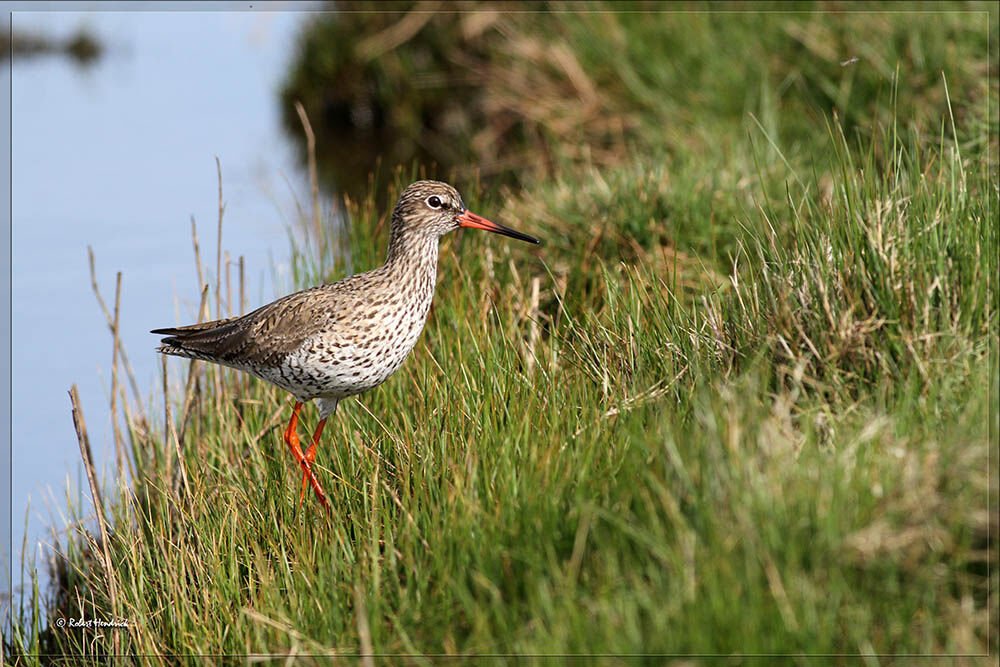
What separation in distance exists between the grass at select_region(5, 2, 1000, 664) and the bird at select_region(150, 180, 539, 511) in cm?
30

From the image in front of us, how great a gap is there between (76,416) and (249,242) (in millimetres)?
6993

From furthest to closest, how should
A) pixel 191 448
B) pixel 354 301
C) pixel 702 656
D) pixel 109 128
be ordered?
pixel 109 128 → pixel 191 448 → pixel 354 301 → pixel 702 656

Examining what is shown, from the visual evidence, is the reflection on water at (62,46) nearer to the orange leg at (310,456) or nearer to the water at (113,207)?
the water at (113,207)

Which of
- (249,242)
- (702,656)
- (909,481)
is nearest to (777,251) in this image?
(909,481)

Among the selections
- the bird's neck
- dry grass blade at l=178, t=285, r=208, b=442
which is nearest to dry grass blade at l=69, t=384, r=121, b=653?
dry grass blade at l=178, t=285, r=208, b=442

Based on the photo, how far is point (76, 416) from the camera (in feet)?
17.0

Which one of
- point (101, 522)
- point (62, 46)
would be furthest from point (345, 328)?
point (62, 46)

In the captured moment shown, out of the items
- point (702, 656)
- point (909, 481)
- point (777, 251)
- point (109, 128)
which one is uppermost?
point (109, 128)

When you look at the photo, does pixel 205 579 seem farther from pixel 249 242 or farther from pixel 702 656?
pixel 249 242

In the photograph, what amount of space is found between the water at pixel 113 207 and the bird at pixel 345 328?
112 cm

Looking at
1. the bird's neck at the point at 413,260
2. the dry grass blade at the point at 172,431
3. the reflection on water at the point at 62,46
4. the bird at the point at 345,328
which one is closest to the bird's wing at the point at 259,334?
the bird at the point at 345,328

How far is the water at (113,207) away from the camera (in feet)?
28.0

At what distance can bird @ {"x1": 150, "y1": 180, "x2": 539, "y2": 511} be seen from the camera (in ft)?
17.0

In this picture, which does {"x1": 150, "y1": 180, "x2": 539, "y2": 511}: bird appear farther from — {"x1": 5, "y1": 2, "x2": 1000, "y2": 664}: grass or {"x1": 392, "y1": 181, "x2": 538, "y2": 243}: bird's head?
{"x1": 5, "y1": 2, "x2": 1000, "y2": 664}: grass
